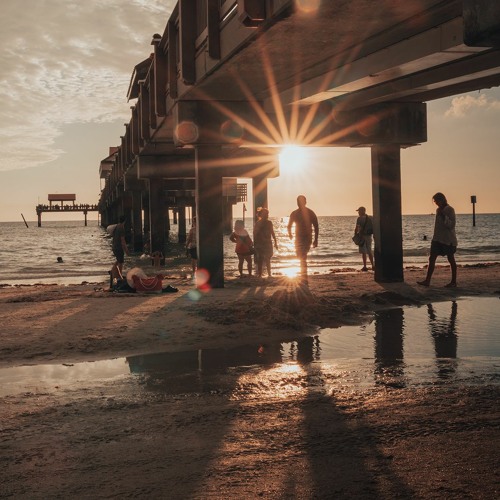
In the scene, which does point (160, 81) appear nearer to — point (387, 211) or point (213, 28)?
point (213, 28)

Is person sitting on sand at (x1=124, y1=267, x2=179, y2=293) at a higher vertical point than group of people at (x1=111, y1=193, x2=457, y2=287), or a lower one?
lower

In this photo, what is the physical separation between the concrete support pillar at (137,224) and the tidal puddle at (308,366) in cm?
3091

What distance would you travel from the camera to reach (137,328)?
8891mm

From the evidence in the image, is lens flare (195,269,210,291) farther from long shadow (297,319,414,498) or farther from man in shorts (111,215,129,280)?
long shadow (297,319,414,498)

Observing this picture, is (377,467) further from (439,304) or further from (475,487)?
(439,304)

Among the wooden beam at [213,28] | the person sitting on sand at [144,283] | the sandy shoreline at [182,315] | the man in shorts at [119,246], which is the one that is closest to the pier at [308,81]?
the wooden beam at [213,28]

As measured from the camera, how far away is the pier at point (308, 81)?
7.80 meters

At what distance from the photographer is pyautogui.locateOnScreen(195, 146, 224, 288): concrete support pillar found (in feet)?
43.5

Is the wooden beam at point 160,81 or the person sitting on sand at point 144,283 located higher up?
the wooden beam at point 160,81

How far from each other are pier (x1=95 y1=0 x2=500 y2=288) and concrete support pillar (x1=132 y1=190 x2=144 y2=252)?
20836 millimetres

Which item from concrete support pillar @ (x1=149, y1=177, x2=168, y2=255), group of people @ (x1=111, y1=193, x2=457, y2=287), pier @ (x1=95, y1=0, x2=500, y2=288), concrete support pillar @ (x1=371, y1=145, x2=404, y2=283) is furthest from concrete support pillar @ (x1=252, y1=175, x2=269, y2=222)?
concrete support pillar @ (x1=371, y1=145, x2=404, y2=283)

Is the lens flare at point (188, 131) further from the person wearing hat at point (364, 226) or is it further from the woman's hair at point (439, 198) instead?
the person wearing hat at point (364, 226)

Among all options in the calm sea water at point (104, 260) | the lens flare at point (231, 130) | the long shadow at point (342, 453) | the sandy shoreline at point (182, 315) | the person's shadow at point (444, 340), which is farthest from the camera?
the calm sea water at point (104, 260)

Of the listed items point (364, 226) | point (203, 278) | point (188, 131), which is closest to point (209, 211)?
point (203, 278)
